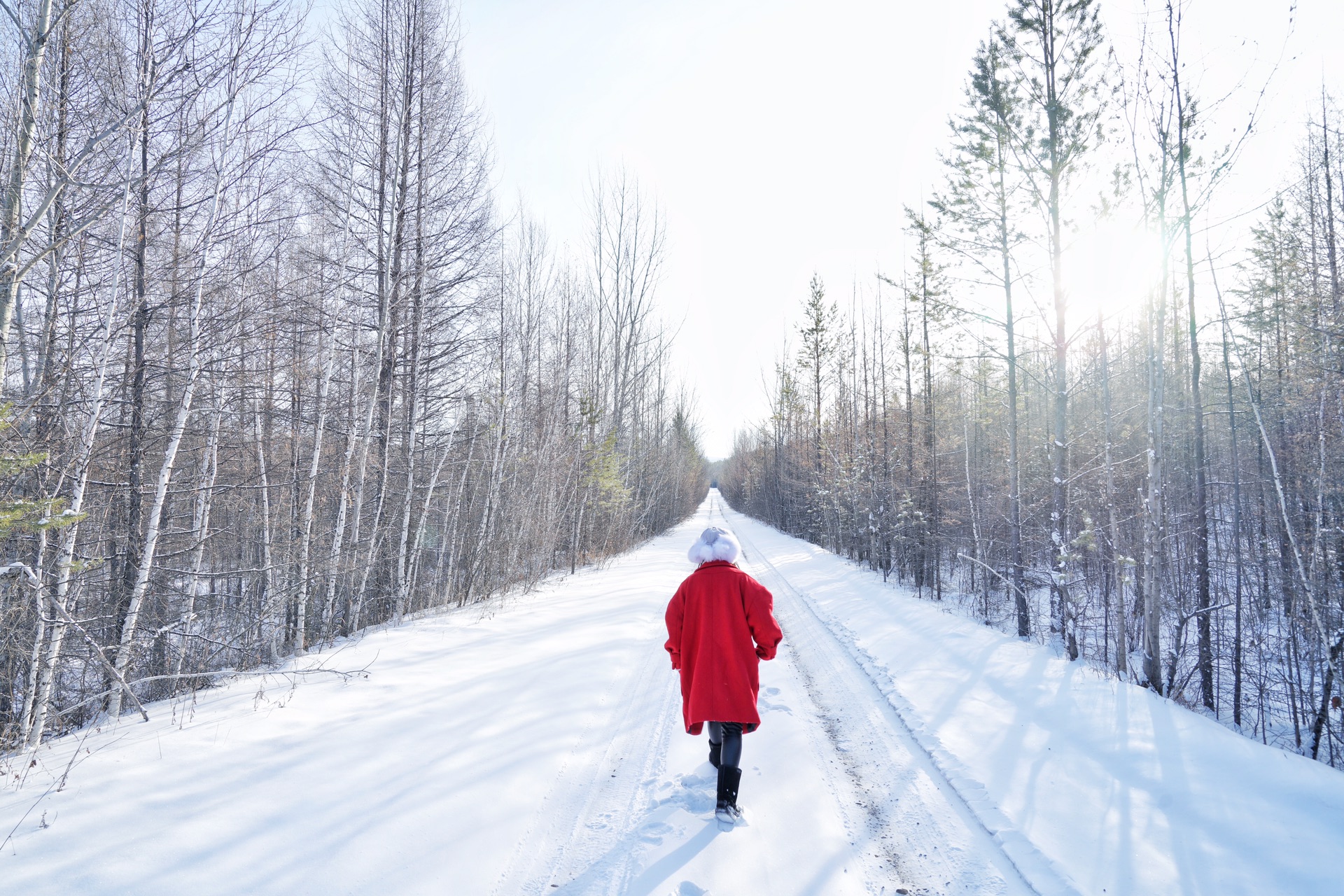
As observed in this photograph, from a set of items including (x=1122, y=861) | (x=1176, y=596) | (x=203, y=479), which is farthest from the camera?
(x=1176, y=596)

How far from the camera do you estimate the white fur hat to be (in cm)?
368

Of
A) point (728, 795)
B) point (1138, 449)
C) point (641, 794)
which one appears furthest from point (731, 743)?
point (1138, 449)

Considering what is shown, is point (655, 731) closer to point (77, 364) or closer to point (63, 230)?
point (77, 364)

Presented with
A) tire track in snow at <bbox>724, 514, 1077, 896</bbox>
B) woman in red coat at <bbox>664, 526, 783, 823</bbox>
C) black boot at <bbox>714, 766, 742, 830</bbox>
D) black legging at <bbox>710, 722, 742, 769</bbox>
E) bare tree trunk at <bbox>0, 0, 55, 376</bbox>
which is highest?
bare tree trunk at <bbox>0, 0, 55, 376</bbox>

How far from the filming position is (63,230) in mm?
5152

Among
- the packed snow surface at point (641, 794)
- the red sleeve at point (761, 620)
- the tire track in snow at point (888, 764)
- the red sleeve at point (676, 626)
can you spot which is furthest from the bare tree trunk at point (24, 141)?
the tire track in snow at point (888, 764)

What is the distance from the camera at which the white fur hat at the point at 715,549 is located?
A: 3.68 metres

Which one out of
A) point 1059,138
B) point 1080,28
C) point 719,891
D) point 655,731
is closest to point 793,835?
point 719,891

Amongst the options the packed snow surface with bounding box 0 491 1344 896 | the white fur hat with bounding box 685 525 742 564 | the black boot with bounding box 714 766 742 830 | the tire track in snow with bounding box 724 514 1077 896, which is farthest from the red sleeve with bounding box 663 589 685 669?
the tire track in snow with bounding box 724 514 1077 896

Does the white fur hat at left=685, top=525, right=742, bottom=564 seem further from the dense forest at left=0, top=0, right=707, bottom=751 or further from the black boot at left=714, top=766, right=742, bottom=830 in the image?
the dense forest at left=0, top=0, right=707, bottom=751

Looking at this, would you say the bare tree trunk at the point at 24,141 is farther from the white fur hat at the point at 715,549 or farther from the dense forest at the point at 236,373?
the white fur hat at the point at 715,549

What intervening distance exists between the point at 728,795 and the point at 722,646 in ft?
2.97

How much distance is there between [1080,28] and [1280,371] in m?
7.78

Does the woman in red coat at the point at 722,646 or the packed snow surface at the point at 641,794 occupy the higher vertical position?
the woman in red coat at the point at 722,646
